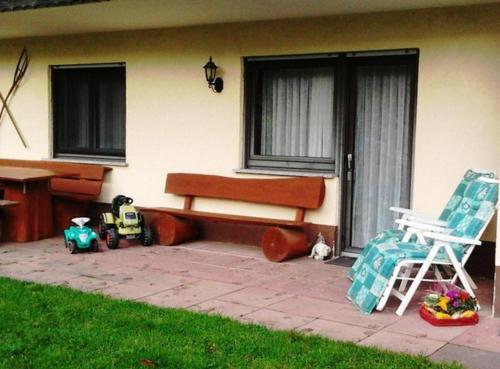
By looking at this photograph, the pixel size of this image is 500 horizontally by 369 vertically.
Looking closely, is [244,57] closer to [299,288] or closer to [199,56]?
[199,56]

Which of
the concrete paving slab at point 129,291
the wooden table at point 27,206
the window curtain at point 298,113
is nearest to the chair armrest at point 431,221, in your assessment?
the window curtain at point 298,113

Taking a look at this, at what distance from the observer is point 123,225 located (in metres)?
8.67

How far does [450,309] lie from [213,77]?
4529 millimetres

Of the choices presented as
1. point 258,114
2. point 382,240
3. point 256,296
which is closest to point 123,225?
point 258,114

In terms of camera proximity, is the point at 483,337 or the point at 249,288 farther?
the point at 249,288

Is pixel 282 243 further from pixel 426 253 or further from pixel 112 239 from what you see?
pixel 426 253

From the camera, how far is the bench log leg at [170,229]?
883 cm

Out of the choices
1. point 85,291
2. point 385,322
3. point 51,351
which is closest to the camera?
point 51,351

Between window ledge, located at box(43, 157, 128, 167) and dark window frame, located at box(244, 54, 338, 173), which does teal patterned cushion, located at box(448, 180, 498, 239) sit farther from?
window ledge, located at box(43, 157, 128, 167)

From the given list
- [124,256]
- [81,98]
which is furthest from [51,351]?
[81,98]

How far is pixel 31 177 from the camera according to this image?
8742 millimetres

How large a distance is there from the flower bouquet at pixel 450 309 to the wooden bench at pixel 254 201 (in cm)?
242

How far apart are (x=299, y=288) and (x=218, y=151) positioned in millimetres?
2807

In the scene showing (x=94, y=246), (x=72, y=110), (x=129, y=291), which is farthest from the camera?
(x=72, y=110)
